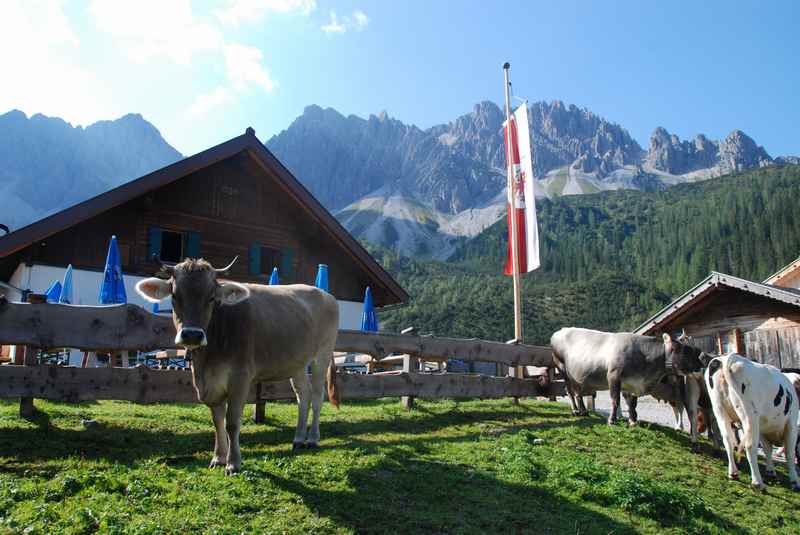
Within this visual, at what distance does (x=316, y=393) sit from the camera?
26.4 feet

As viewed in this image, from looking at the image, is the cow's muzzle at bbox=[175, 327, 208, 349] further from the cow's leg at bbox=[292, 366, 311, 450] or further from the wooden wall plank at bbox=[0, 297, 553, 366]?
the wooden wall plank at bbox=[0, 297, 553, 366]

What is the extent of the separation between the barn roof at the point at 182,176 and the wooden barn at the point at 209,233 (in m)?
0.03

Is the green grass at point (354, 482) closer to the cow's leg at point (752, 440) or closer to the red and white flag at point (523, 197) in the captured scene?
the cow's leg at point (752, 440)

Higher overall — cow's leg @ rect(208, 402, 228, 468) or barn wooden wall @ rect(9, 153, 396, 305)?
barn wooden wall @ rect(9, 153, 396, 305)

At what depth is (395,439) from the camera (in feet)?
28.5

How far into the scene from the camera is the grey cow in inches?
457

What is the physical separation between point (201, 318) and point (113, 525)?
214 centimetres

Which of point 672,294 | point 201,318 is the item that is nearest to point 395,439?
point 201,318

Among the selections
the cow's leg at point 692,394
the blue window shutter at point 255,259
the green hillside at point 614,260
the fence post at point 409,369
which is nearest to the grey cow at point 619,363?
the cow's leg at point 692,394

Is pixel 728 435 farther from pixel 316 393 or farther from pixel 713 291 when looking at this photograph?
pixel 713 291

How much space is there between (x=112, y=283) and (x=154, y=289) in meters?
8.61

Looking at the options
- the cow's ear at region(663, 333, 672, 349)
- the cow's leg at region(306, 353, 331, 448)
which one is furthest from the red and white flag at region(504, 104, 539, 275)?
the cow's leg at region(306, 353, 331, 448)

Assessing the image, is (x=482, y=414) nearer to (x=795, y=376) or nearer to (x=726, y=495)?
(x=726, y=495)

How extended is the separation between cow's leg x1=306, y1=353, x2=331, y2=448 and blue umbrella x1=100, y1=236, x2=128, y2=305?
7.84 m
